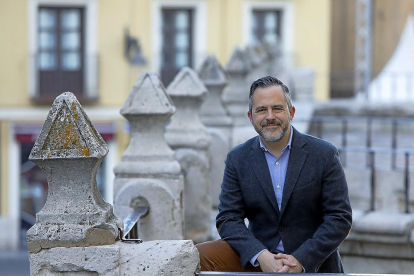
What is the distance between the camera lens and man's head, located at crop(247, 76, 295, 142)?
444 centimetres

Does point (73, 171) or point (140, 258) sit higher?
point (73, 171)

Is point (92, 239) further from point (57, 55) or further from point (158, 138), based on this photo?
point (57, 55)

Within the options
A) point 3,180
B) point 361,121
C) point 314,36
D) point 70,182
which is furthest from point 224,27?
point 70,182

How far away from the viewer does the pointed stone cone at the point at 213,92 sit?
1009 cm

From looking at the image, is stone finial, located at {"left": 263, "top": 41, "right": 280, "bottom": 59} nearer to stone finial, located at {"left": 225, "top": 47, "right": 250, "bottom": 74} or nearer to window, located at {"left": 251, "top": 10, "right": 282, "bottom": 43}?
stone finial, located at {"left": 225, "top": 47, "right": 250, "bottom": 74}

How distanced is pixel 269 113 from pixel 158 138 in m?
2.21

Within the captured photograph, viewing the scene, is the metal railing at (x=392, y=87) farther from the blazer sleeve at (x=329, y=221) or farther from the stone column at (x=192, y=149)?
the blazer sleeve at (x=329, y=221)

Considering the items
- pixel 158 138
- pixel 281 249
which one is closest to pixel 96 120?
pixel 158 138

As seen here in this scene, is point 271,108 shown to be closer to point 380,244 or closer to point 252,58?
point 380,244

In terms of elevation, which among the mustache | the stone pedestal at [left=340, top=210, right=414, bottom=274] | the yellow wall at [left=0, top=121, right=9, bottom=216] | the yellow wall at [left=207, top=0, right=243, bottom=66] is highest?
the yellow wall at [left=207, top=0, right=243, bottom=66]

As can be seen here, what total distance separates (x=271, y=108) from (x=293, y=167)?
292mm

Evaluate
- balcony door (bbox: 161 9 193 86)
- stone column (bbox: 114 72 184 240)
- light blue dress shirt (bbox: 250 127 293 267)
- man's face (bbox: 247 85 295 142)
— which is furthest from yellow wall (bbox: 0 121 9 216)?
man's face (bbox: 247 85 295 142)

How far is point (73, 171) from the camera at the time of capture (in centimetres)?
421

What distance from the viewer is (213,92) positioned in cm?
1022
